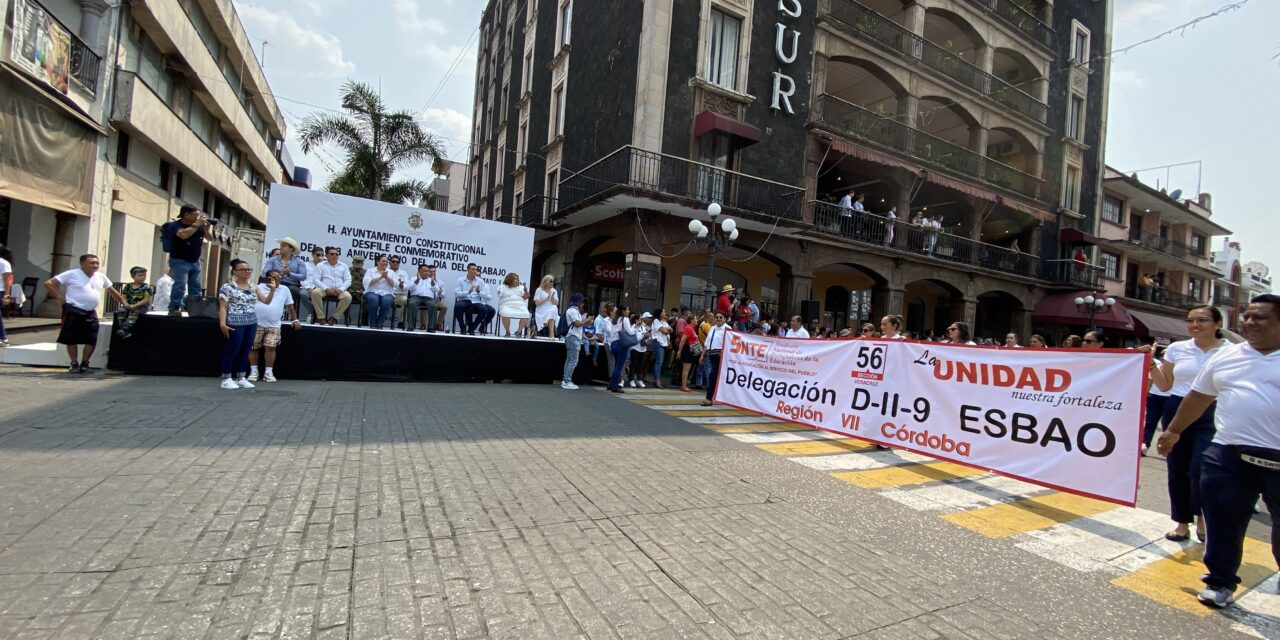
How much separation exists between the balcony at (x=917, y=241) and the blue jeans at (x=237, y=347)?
51.3 feet

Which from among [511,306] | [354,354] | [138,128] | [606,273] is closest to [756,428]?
[511,306]

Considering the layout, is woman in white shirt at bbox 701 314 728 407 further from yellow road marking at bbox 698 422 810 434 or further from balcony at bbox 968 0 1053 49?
balcony at bbox 968 0 1053 49

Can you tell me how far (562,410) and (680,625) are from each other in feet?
18.7

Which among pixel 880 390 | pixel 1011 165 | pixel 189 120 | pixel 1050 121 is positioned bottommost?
pixel 880 390

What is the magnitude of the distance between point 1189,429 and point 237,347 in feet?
34.5

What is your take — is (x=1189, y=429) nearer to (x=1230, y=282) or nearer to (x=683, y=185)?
(x=683, y=185)

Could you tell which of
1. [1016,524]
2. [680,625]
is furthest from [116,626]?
[1016,524]

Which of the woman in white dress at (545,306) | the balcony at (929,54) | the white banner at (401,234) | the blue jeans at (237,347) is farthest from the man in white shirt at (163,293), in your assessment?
the balcony at (929,54)

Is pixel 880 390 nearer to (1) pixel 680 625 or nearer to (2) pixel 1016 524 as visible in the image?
(2) pixel 1016 524

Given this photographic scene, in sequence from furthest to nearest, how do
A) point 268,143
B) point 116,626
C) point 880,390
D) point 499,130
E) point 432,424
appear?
point 268,143, point 499,130, point 880,390, point 432,424, point 116,626

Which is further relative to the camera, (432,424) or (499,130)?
(499,130)

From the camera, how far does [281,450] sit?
488 cm

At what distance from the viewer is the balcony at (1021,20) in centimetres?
2373

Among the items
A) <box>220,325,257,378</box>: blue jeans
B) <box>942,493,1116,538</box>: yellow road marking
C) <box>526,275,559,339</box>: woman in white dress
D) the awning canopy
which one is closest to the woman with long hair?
<box>526,275,559,339</box>: woman in white dress
